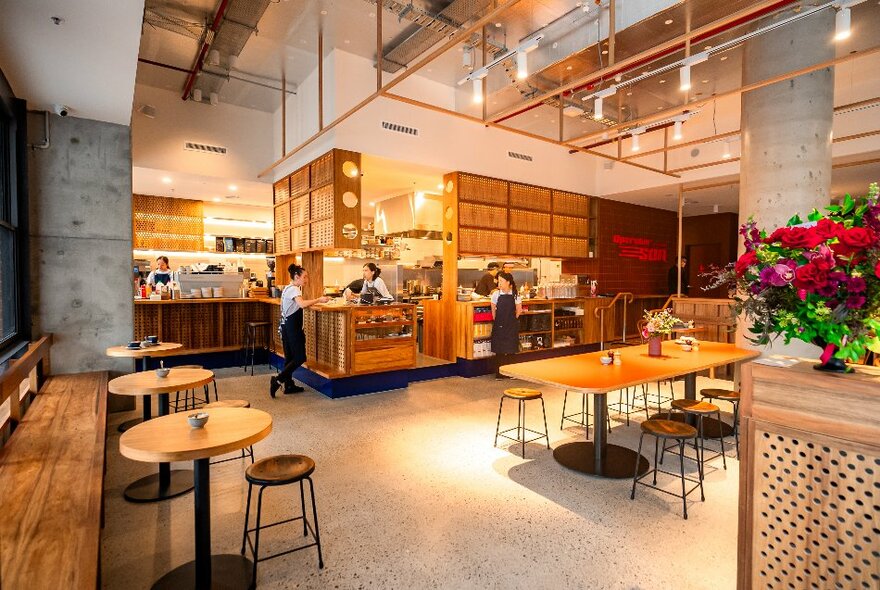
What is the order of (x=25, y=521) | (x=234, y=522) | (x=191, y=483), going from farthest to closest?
(x=191, y=483)
(x=234, y=522)
(x=25, y=521)

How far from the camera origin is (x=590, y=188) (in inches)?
412

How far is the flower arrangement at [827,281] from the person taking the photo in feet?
5.37

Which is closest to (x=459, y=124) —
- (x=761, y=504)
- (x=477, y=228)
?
(x=477, y=228)

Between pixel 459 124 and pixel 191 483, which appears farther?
pixel 459 124

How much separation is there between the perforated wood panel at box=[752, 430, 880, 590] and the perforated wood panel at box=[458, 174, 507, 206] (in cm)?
668

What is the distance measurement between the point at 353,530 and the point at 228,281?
6.55m

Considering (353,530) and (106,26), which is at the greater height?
(106,26)

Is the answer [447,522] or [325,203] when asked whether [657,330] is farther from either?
[325,203]

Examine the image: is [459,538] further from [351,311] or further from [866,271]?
[351,311]

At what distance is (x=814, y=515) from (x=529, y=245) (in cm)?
776

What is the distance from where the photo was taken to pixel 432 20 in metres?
4.91

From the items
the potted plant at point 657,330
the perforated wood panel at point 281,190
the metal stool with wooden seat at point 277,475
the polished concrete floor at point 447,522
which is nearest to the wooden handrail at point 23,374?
the polished concrete floor at point 447,522

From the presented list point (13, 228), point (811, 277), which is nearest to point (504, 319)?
point (811, 277)

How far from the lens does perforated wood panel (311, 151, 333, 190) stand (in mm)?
6910
